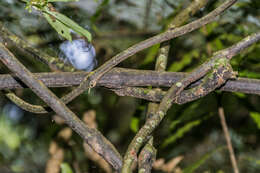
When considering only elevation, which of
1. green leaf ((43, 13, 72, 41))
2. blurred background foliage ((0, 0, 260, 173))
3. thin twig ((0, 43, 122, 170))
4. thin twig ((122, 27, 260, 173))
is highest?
blurred background foliage ((0, 0, 260, 173))

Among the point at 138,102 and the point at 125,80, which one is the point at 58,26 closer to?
the point at 125,80

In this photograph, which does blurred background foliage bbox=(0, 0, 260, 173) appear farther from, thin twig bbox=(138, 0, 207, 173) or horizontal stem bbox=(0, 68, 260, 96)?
horizontal stem bbox=(0, 68, 260, 96)

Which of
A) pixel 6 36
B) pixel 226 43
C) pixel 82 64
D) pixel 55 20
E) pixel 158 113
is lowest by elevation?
pixel 158 113

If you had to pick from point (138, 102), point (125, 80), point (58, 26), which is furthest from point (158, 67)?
point (138, 102)

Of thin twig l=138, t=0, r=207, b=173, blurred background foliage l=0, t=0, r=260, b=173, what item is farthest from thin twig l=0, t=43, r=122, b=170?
blurred background foliage l=0, t=0, r=260, b=173

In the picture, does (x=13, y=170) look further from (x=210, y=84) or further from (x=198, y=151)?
(x=210, y=84)

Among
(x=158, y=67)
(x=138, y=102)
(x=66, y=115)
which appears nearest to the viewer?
(x=66, y=115)

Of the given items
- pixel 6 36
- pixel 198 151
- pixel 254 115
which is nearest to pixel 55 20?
pixel 6 36

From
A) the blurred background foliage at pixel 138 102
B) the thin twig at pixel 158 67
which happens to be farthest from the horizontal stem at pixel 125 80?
the blurred background foliage at pixel 138 102
